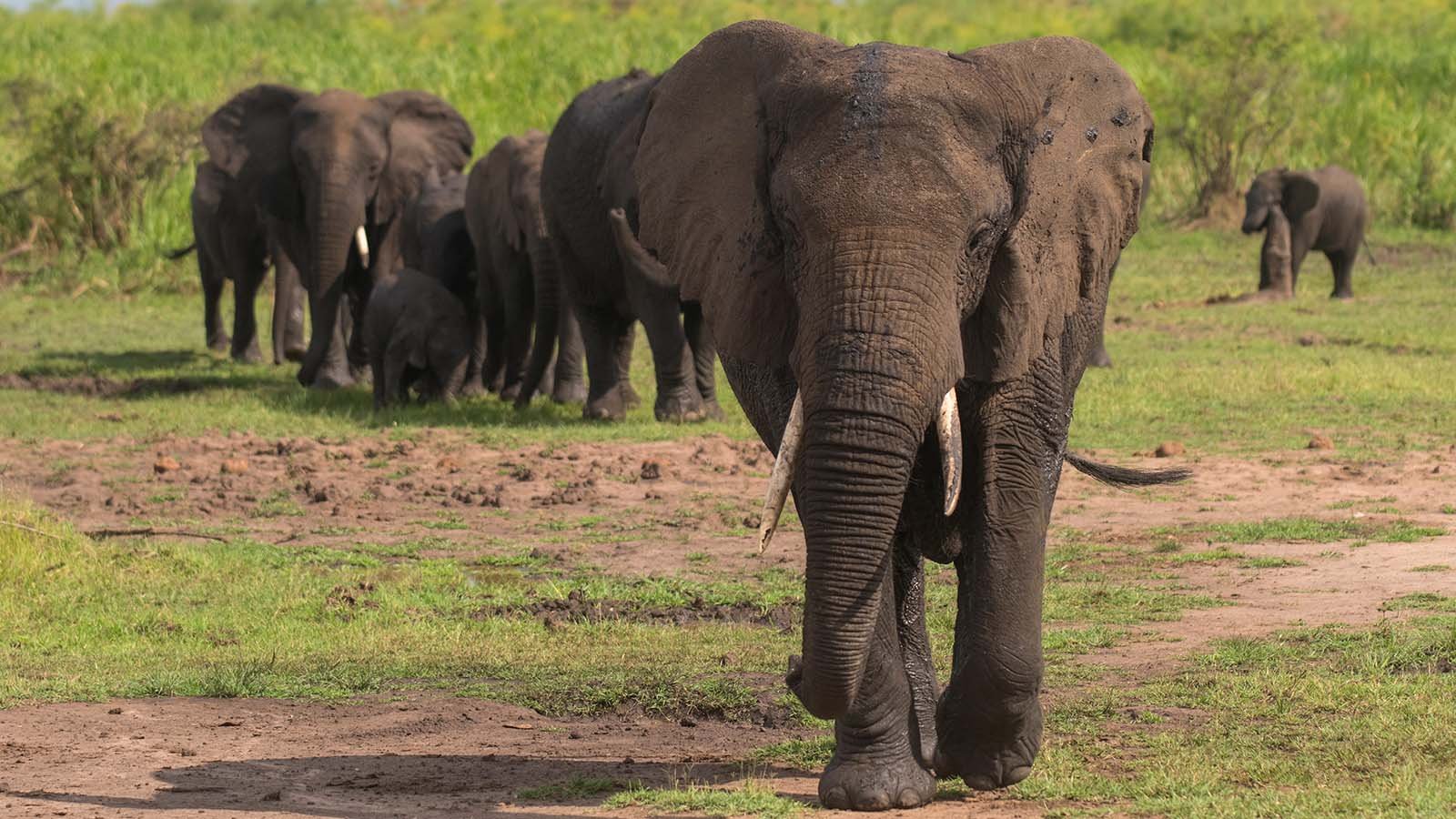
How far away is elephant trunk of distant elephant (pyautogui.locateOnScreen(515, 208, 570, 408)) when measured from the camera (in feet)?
49.6

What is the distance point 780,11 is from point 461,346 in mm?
33591

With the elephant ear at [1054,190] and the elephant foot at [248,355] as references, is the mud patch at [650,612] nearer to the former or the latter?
the elephant ear at [1054,190]

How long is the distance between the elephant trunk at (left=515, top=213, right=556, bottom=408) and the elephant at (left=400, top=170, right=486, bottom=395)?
4.70ft

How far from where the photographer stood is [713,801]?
5.59 meters

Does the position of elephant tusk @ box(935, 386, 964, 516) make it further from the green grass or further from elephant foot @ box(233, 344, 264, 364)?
elephant foot @ box(233, 344, 264, 364)

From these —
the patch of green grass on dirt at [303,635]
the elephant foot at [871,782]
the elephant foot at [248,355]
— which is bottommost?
the patch of green grass on dirt at [303,635]

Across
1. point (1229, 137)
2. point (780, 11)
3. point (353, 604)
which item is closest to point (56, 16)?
point (780, 11)

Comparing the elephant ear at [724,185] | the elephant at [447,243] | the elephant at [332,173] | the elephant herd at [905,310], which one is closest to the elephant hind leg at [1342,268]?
the elephant at [332,173]

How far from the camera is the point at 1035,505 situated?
5.61 meters

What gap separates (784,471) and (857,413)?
317 mm

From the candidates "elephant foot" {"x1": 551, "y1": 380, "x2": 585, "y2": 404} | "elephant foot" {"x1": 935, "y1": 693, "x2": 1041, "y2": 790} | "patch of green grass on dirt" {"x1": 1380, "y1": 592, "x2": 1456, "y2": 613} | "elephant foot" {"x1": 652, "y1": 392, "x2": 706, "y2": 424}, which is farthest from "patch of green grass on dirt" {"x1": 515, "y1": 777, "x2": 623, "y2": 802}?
"elephant foot" {"x1": 551, "y1": 380, "x2": 585, "y2": 404}

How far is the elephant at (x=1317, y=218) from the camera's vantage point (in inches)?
918

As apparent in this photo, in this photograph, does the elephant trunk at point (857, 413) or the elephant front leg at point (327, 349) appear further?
the elephant front leg at point (327, 349)

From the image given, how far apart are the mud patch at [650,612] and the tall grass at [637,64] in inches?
664
